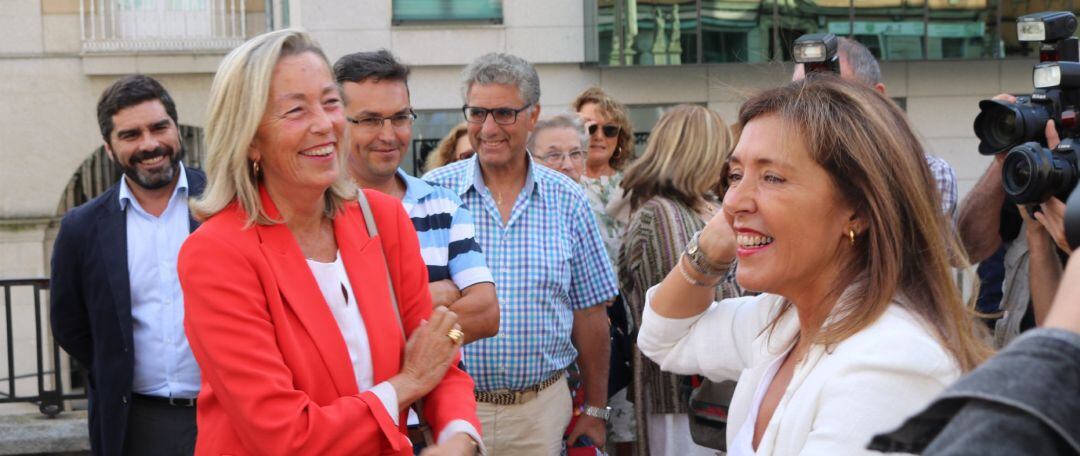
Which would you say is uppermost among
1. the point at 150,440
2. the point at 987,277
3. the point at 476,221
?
the point at 476,221

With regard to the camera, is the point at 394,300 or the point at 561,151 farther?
the point at 561,151

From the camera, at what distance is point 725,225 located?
2.91 metres

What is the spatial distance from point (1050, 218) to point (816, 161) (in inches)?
58.0

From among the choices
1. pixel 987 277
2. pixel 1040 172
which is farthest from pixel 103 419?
pixel 987 277

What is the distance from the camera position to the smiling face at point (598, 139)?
7.51 m

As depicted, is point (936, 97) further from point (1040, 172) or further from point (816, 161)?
point (816, 161)

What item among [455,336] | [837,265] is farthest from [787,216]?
[455,336]

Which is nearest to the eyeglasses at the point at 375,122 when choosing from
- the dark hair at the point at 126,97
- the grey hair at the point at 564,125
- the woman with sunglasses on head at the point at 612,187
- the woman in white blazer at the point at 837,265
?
the dark hair at the point at 126,97

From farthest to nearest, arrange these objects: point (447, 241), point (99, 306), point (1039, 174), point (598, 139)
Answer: point (598, 139)
point (99, 306)
point (447, 241)
point (1039, 174)

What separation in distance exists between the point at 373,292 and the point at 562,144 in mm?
3683

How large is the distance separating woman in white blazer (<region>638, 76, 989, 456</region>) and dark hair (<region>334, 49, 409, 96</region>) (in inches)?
77.7

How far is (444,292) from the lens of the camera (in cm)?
381

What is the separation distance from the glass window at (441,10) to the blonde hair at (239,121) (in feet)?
40.9

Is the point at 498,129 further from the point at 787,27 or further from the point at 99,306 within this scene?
the point at 787,27
